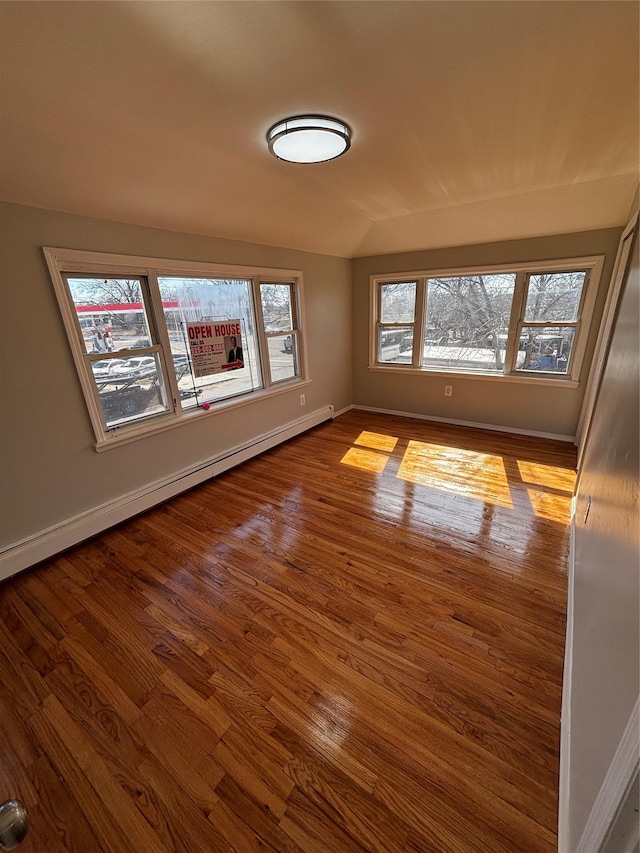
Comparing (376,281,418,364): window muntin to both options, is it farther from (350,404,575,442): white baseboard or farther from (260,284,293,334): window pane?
(260,284,293,334): window pane

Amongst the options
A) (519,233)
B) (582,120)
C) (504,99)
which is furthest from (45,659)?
(519,233)

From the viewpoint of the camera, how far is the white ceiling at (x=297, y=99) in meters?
1.04

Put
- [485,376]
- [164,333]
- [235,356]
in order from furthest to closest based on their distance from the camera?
1. [485,376]
2. [235,356]
3. [164,333]

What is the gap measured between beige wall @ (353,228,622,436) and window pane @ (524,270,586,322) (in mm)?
183

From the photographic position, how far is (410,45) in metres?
1.15

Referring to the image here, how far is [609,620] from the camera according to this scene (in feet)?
2.89

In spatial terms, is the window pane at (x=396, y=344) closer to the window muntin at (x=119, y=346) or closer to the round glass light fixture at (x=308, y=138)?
the round glass light fixture at (x=308, y=138)

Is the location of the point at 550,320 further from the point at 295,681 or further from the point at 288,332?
the point at 295,681

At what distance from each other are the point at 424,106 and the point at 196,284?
1959 millimetres

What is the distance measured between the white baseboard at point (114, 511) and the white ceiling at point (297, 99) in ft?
6.11

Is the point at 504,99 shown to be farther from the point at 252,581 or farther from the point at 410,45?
the point at 252,581

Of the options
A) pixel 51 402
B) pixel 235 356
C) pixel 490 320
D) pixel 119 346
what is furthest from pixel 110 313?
pixel 490 320

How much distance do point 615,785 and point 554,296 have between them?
3822 mm

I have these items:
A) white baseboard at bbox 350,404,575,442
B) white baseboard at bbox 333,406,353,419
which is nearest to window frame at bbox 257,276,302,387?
white baseboard at bbox 333,406,353,419
